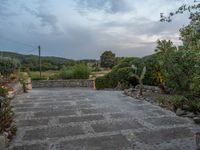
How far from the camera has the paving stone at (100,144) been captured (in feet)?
13.6

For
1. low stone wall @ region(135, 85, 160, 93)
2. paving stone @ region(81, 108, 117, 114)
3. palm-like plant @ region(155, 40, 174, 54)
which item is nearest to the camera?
paving stone @ region(81, 108, 117, 114)

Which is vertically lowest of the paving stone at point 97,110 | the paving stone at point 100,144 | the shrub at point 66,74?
the paving stone at point 100,144

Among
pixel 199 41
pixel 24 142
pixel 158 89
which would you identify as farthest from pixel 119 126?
pixel 158 89

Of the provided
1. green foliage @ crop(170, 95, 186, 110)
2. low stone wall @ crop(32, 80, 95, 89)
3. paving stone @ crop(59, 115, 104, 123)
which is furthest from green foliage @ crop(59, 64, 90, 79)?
paving stone @ crop(59, 115, 104, 123)

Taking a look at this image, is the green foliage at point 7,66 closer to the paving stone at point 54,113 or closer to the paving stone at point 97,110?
the paving stone at point 54,113

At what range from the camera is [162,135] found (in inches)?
187

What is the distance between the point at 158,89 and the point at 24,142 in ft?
23.7

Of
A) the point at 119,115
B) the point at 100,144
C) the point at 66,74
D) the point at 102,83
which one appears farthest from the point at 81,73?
the point at 100,144

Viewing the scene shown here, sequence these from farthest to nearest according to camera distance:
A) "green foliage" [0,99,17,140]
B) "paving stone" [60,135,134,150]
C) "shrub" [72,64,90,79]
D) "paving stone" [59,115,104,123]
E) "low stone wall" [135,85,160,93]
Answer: "shrub" [72,64,90,79]
"low stone wall" [135,85,160,93]
"paving stone" [59,115,104,123]
"green foliage" [0,99,17,140]
"paving stone" [60,135,134,150]

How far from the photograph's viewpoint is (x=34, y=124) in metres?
5.68

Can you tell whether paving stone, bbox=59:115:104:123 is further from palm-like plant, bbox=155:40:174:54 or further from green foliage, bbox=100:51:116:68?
green foliage, bbox=100:51:116:68

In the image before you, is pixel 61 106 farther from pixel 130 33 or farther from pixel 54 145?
pixel 130 33

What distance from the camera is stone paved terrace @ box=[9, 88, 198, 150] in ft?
A: 14.0

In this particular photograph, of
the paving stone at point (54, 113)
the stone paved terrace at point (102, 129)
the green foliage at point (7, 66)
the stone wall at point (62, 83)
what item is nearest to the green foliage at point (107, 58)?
the stone wall at point (62, 83)
